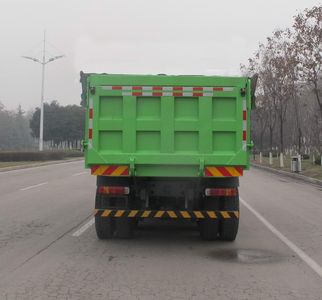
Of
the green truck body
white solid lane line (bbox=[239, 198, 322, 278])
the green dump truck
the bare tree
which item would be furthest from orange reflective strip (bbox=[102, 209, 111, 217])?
the bare tree

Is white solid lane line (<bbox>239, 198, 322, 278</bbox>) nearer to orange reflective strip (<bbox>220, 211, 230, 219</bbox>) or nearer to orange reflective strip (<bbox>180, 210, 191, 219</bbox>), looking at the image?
orange reflective strip (<bbox>220, 211, 230, 219</bbox>)

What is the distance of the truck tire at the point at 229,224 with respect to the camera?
8594 mm

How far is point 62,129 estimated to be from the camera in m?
107

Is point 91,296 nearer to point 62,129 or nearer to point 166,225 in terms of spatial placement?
point 166,225

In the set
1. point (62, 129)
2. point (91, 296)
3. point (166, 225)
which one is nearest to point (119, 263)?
point (91, 296)

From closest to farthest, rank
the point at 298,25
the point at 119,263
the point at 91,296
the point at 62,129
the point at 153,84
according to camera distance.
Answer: the point at 91,296 → the point at 119,263 → the point at 153,84 → the point at 298,25 → the point at 62,129

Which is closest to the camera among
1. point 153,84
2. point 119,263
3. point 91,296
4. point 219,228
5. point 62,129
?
point 91,296

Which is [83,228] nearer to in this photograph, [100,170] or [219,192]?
[100,170]

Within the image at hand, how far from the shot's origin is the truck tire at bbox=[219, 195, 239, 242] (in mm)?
8594

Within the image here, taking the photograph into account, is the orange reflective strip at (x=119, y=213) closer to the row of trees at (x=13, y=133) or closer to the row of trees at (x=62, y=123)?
the row of trees at (x=62, y=123)

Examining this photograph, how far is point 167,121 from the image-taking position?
827 cm

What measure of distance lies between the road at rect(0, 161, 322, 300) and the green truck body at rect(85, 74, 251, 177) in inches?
53.2

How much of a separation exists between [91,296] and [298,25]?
2878 centimetres

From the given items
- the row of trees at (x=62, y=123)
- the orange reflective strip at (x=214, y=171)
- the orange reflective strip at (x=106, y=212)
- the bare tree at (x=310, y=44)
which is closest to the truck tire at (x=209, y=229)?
the orange reflective strip at (x=214, y=171)
